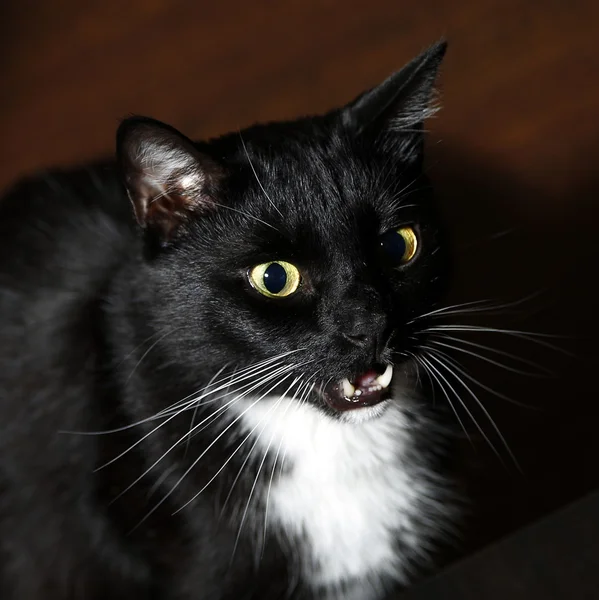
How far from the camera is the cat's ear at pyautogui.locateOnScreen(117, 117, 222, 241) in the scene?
34.7 inches

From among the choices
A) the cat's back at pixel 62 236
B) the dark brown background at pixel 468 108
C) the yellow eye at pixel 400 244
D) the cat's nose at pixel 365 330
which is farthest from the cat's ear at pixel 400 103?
the dark brown background at pixel 468 108

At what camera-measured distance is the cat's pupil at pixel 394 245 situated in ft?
3.25

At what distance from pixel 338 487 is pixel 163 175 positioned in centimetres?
48

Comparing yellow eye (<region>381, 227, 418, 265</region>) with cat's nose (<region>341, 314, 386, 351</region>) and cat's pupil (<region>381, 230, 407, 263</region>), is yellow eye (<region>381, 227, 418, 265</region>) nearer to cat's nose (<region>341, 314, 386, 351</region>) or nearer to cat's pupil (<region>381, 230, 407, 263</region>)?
cat's pupil (<region>381, 230, 407, 263</region>)

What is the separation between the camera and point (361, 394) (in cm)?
100

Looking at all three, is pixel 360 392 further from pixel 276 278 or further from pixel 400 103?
pixel 400 103

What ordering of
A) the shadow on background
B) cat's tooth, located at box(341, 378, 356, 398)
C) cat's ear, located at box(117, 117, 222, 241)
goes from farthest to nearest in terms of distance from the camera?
the shadow on background
cat's tooth, located at box(341, 378, 356, 398)
cat's ear, located at box(117, 117, 222, 241)

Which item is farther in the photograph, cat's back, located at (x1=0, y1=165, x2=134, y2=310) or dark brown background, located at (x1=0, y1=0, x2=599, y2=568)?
dark brown background, located at (x1=0, y1=0, x2=599, y2=568)

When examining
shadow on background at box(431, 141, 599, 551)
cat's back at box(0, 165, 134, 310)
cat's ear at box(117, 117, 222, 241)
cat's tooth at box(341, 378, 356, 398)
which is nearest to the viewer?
cat's ear at box(117, 117, 222, 241)

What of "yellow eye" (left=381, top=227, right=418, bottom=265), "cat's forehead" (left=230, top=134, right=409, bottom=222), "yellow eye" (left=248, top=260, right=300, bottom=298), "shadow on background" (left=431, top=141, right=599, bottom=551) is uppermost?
"cat's forehead" (left=230, top=134, right=409, bottom=222)

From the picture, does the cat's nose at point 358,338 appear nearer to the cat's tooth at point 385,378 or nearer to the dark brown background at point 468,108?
the cat's tooth at point 385,378

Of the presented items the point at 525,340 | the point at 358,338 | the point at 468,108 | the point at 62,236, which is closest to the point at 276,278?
the point at 358,338

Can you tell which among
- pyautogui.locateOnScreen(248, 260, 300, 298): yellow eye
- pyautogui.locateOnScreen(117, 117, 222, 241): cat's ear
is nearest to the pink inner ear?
pyautogui.locateOnScreen(117, 117, 222, 241): cat's ear

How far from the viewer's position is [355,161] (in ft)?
3.28
